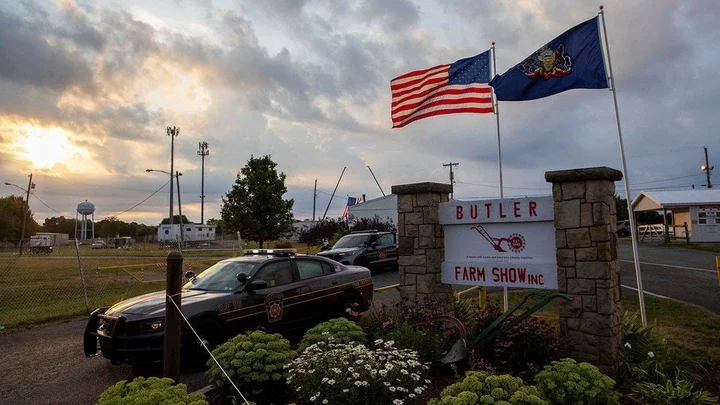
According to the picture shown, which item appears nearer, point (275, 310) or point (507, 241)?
point (507, 241)

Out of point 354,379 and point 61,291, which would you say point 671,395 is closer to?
point 354,379

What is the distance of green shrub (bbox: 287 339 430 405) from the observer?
3.63 m

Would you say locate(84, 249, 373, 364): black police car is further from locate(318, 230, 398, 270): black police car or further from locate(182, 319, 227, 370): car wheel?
locate(318, 230, 398, 270): black police car

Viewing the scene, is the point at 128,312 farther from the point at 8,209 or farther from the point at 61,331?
Answer: the point at 8,209

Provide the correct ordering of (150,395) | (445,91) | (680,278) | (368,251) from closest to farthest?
(150,395) < (445,91) < (680,278) < (368,251)

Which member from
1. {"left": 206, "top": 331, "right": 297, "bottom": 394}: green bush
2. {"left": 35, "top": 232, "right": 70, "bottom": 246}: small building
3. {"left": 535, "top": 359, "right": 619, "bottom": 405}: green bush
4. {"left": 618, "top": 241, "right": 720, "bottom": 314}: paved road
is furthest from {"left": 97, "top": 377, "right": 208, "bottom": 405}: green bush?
{"left": 35, "top": 232, "right": 70, "bottom": 246}: small building

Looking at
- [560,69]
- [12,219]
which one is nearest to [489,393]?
[560,69]

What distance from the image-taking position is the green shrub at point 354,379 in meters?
3.63

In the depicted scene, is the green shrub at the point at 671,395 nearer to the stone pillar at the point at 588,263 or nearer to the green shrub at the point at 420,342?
the stone pillar at the point at 588,263

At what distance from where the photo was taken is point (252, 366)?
4.30 m

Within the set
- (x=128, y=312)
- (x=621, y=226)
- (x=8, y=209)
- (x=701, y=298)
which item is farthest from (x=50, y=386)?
(x=8, y=209)

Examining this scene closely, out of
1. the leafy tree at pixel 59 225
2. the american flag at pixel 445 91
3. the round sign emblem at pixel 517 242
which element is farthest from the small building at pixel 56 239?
the round sign emblem at pixel 517 242

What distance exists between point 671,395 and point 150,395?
4.31 m

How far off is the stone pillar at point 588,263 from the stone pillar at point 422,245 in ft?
5.34
